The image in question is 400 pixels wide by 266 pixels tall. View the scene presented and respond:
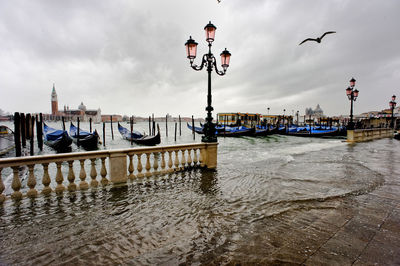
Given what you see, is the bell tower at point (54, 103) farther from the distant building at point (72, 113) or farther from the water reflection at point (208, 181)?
the water reflection at point (208, 181)

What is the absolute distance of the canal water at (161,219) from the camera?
215 centimetres

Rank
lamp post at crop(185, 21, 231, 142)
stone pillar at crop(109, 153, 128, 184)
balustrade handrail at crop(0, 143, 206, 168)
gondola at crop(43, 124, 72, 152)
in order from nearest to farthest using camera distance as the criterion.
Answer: balustrade handrail at crop(0, 143, 206, 168), stone pillar at crop(109, 153, 128, 184), lamp post at crop(185, 21, 231, 142), gondola at crop(43, 124, 72, 152)

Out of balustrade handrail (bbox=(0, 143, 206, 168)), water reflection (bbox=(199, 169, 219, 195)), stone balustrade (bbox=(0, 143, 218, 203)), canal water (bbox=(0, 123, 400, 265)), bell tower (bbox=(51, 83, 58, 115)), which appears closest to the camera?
canal water (bbox=(0, 123, 400, 265))

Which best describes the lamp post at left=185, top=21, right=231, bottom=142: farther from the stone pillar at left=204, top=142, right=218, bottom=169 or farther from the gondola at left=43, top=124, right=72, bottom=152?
the gondola at left=43, top=124, right=72, bottom=152

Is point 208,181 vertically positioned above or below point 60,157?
below

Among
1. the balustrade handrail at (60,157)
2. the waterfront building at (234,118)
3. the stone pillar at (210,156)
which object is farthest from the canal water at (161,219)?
the waterfront building at (234,118)

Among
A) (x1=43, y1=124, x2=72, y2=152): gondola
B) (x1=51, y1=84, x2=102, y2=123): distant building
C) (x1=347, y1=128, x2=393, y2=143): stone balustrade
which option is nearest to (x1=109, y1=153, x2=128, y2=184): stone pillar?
(x1=347, y1=128, x2=393, y2=143): stone balustrade

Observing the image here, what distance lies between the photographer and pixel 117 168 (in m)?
4.67

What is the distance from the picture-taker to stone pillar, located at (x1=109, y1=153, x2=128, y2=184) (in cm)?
460

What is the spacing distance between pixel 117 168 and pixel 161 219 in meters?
2.28

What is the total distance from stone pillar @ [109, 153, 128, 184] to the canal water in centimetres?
35

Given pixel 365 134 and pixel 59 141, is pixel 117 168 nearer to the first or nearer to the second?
pixel 59 141

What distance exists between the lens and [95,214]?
3143 mm

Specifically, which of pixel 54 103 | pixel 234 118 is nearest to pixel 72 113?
pixel 54 103
